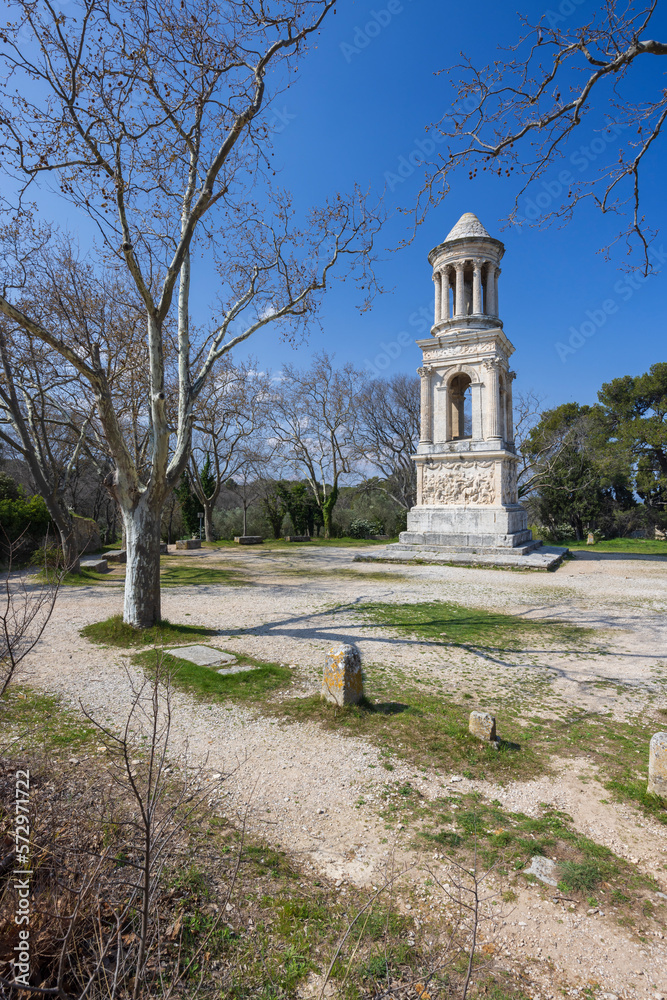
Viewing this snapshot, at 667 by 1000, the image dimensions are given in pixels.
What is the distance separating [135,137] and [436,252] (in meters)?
16.8

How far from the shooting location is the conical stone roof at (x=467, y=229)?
20.0 m

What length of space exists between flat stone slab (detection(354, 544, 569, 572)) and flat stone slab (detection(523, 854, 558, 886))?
42.5 ft

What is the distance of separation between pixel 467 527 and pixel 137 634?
13.2 m

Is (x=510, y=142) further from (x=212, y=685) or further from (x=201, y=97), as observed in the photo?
(x=212, y=685)

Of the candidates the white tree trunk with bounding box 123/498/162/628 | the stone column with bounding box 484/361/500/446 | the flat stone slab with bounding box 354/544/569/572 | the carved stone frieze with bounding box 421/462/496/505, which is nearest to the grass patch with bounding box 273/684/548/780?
the white tree trunk with bounding box 123/498/162/628

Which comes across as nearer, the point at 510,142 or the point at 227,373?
the point at 510,142

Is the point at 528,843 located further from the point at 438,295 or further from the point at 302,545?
the point at 302,545

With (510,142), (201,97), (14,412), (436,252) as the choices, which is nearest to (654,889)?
(510,142)

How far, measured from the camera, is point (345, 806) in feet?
10.9

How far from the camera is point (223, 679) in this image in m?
5.55

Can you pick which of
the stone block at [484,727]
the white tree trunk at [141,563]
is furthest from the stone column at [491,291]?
the stone block at [484,727]

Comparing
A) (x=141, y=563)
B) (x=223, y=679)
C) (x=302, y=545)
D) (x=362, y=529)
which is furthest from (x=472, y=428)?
(x=223, y=679)

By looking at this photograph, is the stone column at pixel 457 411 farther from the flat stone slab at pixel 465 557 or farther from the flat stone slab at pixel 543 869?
the flat stone slab at pixel 543 869

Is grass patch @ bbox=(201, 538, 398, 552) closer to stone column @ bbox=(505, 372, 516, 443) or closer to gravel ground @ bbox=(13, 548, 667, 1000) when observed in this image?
stone column @ bbox=(505, 372, 516, 443)
